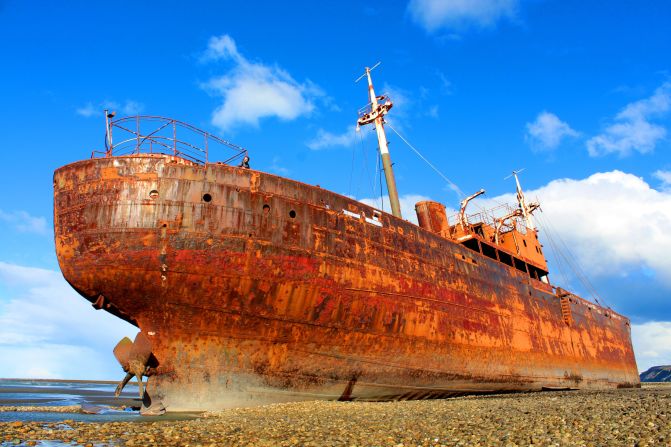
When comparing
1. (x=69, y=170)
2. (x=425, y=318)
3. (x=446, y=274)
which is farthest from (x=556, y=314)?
(x=69, y=170)

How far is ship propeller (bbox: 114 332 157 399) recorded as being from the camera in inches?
391

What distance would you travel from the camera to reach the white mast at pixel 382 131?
68.5 feet

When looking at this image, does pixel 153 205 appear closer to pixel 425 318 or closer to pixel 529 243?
pixel 425 318

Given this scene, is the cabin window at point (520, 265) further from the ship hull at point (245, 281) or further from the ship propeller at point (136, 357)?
the ship propeller at point (136, 357)

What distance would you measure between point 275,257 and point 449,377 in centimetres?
769

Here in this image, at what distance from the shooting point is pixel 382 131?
21906 millimetres

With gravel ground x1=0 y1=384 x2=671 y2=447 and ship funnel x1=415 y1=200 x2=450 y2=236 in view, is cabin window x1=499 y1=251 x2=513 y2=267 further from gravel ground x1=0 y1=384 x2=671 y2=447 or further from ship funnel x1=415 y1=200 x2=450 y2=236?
gravel ground x1=0 y1=384 x2=671 y2=447

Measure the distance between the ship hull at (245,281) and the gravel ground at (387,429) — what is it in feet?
4.43

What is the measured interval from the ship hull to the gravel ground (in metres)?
1.35

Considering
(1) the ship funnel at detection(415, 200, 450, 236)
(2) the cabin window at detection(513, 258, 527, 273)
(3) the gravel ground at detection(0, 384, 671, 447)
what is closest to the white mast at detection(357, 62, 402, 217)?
(1) the ship funnel at detection(415, 200, 450, 236)

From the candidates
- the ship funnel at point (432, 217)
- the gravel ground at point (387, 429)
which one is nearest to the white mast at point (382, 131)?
the ship funnel at point (432, 217)

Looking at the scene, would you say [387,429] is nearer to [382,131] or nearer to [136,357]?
[136,357]

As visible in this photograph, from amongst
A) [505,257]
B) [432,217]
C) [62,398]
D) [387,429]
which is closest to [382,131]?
[432,217]

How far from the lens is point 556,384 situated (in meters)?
20.3
